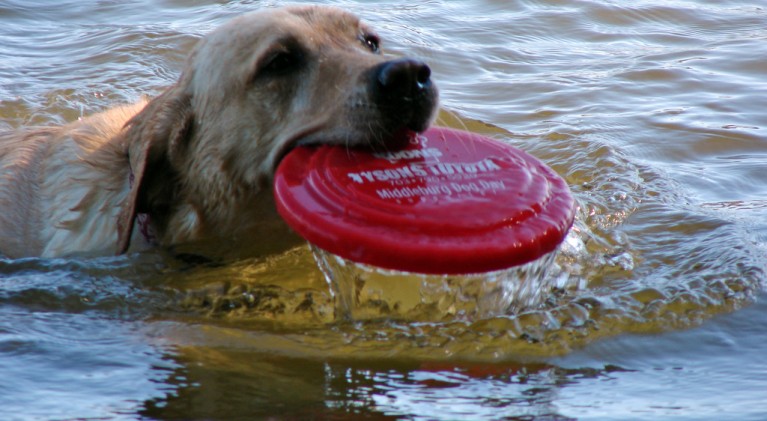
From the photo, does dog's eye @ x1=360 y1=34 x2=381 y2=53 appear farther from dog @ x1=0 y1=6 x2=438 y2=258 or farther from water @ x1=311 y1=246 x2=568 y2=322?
water @ x1=311 y1=246 x2=568 y2=322

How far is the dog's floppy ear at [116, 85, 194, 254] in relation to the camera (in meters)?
4.26

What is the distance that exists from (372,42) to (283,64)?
592 mm

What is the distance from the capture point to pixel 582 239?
5242mm

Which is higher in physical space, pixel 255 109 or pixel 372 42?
pixel 372 42

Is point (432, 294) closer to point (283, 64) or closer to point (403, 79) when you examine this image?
point (403, 79)

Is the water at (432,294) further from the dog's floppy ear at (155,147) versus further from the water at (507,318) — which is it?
the dog's floppy ear at (155,147)

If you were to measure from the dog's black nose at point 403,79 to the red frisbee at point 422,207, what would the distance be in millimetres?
276

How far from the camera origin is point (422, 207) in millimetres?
3738

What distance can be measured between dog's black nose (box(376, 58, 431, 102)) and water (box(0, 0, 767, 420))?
3.07 ft

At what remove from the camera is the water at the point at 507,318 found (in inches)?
129

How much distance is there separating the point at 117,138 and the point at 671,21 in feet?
22.9

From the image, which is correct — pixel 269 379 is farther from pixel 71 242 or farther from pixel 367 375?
pixel 71 242

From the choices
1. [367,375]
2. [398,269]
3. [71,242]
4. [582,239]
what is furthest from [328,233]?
[582,239]

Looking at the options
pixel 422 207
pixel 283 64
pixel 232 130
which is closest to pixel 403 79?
pixel 422 207
